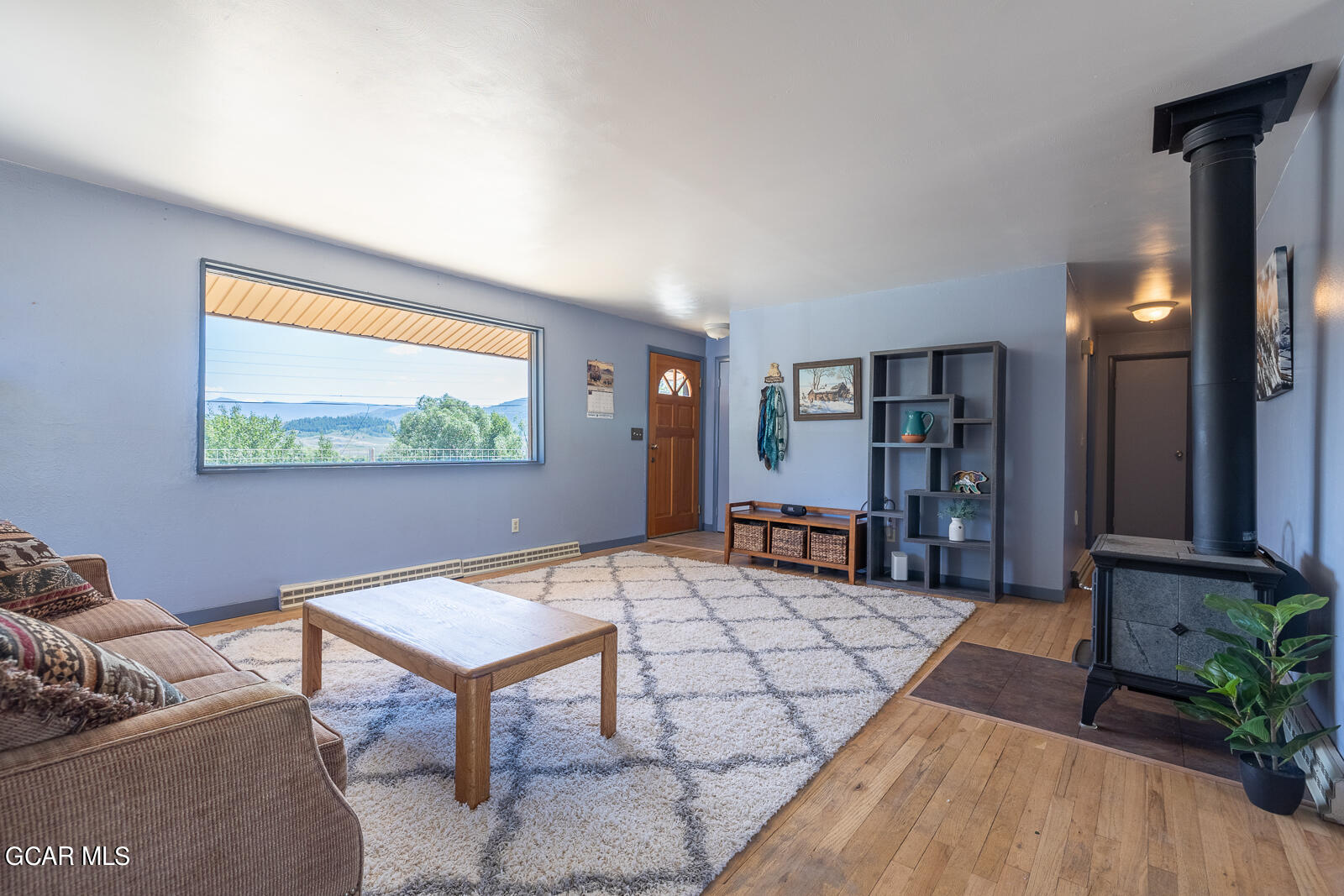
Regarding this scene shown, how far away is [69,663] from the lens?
0.92 m

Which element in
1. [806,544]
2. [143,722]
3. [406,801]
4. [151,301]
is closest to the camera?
[143,722]

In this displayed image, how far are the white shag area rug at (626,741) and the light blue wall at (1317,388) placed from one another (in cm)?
144

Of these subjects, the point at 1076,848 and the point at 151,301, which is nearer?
the point at 1076,848

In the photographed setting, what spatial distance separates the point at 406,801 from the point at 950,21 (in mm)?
2747

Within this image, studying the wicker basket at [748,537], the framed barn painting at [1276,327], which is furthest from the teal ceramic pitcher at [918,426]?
the framed barn painting at [1276,327]

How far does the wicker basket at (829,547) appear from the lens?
4.69 meters

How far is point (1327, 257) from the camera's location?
2029mm

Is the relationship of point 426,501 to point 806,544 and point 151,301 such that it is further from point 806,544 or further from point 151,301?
point 806,544

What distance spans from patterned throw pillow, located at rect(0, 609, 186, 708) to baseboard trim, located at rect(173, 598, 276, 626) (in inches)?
113

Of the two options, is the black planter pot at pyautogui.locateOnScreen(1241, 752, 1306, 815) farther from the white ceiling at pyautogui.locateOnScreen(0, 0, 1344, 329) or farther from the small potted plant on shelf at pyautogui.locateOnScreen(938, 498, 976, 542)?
the small potted plant on shelf at pyautogui.locateOnScreen(938, 498, 976, 542)

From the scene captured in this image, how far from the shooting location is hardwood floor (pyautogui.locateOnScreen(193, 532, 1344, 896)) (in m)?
1.46

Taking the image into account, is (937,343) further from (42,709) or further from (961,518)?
(42,709)

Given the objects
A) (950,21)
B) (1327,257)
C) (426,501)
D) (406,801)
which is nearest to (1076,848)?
(406,801)

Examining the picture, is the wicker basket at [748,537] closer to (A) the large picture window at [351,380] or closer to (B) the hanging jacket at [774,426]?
(B) the hanging jacket at [774,426]
